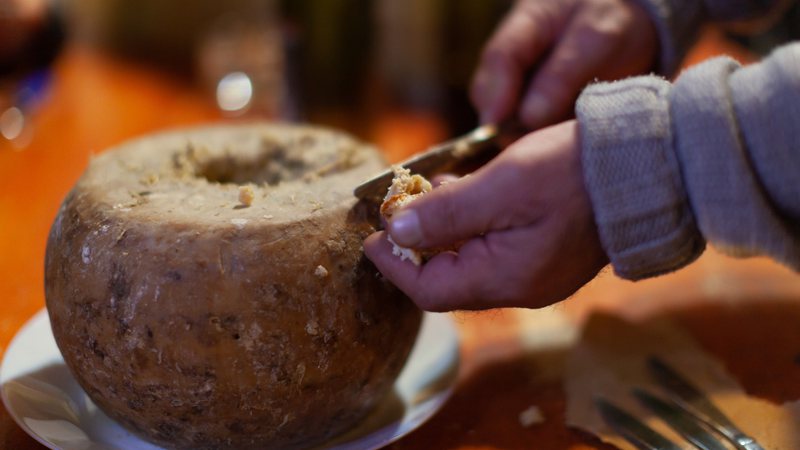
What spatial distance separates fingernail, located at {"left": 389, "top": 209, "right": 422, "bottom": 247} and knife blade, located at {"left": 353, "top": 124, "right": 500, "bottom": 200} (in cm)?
11

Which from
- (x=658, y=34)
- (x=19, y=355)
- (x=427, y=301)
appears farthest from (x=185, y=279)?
(x=658, y=34)

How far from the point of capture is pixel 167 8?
7.86 ft

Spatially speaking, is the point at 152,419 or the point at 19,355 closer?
the point at 152,419

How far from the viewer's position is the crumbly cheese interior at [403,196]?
2.75ft

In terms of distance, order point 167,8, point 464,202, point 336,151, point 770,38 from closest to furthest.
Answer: point 464,202 < point 336,151 < point 770,38 < point 167,8

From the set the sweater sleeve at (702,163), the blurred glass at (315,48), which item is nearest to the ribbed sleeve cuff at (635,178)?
the sweater sleeve at (702,163)

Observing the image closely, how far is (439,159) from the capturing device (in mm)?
1025

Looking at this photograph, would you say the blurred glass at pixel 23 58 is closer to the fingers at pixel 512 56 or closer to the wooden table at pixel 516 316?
the wooden table at pixel 516 316

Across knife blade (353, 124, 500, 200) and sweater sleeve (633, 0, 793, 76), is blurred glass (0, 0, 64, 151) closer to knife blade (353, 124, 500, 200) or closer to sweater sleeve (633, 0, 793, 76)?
knife blade (353, 124, 500, 200)

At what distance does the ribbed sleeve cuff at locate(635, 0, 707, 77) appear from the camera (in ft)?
4.25

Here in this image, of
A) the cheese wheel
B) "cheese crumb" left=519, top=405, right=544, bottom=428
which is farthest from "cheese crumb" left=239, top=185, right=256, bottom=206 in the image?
"cheese crumb" left=519, top=405, right=544, bottom=428

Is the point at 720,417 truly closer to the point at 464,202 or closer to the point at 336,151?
the point at 464,202

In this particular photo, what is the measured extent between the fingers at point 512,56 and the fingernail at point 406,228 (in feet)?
1.62

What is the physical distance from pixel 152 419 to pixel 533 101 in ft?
2.31
